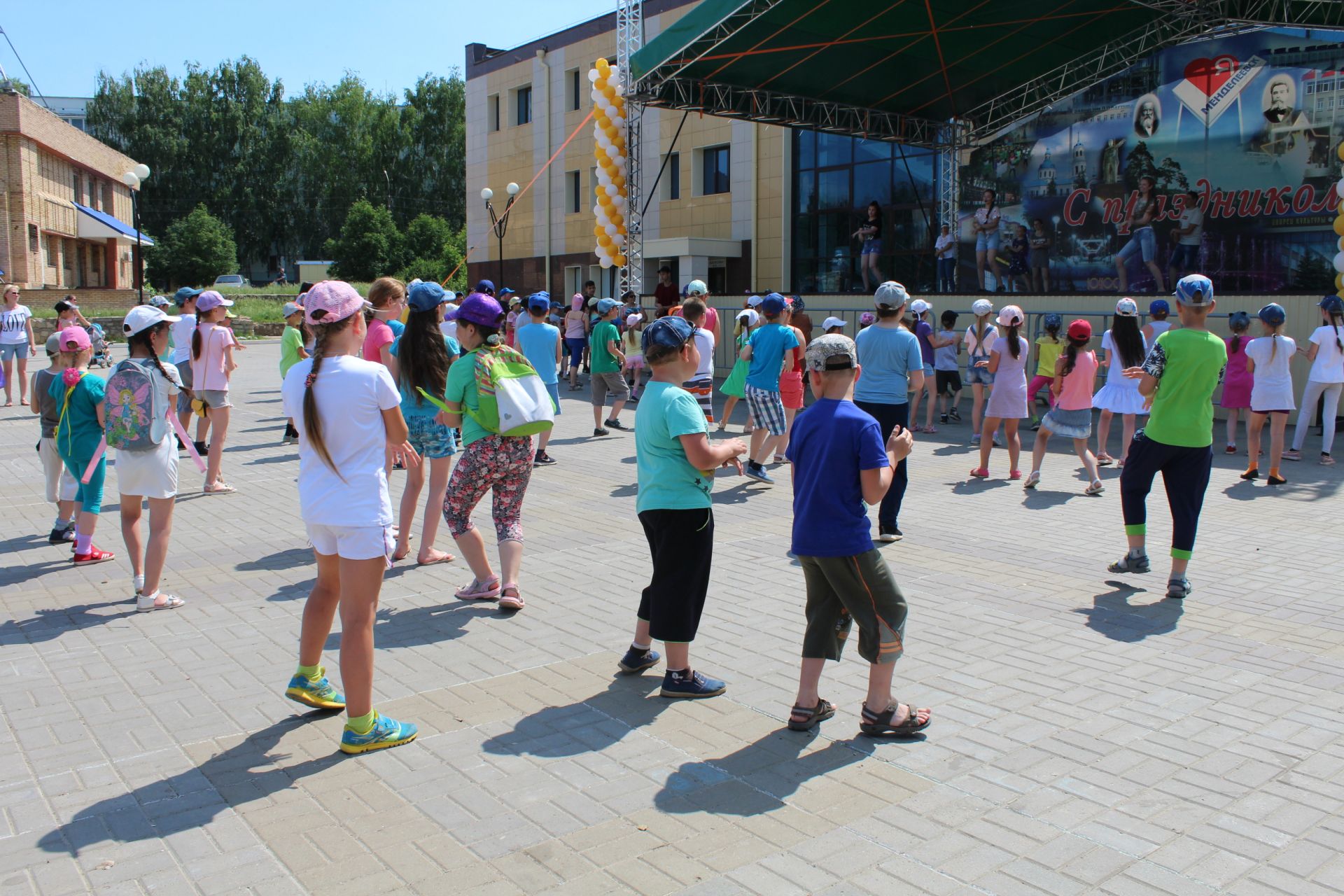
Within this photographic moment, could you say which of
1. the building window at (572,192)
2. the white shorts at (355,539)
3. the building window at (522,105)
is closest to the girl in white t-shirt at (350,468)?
the white shorts at (355,539)

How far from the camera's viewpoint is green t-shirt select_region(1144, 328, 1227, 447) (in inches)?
247

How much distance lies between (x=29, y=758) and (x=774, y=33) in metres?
15.5

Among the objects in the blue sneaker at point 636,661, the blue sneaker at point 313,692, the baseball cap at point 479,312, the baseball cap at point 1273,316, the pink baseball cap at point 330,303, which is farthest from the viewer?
the baseball cap at point 1273,316

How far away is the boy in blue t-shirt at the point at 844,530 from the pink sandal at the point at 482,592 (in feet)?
8.44

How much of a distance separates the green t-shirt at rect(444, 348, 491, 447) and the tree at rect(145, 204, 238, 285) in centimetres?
5608

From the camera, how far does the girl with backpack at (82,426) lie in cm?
698

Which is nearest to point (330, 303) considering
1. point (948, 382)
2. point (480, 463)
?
point (480, 463)

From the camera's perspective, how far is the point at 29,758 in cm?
412

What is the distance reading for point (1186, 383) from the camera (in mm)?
6293

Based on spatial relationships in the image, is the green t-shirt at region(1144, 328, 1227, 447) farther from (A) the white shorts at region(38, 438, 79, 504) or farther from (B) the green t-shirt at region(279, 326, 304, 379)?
(B) the green t-shirt at region(279, 326, 304, 379)

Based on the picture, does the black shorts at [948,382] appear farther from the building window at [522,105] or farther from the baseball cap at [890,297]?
the building window at [522,105]

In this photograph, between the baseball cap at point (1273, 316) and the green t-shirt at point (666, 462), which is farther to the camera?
the baseball cap at point (1273, 316)

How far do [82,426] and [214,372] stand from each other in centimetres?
299

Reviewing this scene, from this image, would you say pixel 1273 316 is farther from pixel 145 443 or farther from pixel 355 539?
pixel 145 443
